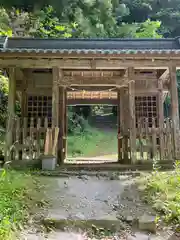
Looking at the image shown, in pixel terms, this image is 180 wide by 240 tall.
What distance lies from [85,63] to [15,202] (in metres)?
4.90

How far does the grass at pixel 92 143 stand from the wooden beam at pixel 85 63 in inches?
404

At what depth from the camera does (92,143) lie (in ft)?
69.3

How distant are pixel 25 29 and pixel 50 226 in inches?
530

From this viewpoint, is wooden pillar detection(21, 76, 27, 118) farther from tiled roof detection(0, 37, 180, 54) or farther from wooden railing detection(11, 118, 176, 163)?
wooden railing detection(11, 118, 176, 163)

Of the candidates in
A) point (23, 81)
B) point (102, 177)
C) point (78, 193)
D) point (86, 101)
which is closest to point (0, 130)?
point (23, 81)

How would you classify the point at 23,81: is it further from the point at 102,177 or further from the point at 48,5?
the point at 48,5

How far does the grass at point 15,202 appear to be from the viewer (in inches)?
140

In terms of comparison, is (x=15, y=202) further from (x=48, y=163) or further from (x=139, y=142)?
(x=139, y=142)

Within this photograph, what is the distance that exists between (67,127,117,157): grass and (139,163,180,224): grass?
12404 mm

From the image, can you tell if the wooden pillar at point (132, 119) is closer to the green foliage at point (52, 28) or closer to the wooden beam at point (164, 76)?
the wooden beam at point (164, 76)

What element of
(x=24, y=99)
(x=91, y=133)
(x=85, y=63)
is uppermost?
(x=85, y=63)

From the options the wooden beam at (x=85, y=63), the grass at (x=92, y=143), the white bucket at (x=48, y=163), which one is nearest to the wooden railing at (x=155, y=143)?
the wooden beam at (x=85, y=63)

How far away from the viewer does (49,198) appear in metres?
4.98

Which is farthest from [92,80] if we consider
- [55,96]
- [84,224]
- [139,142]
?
[84,224]
